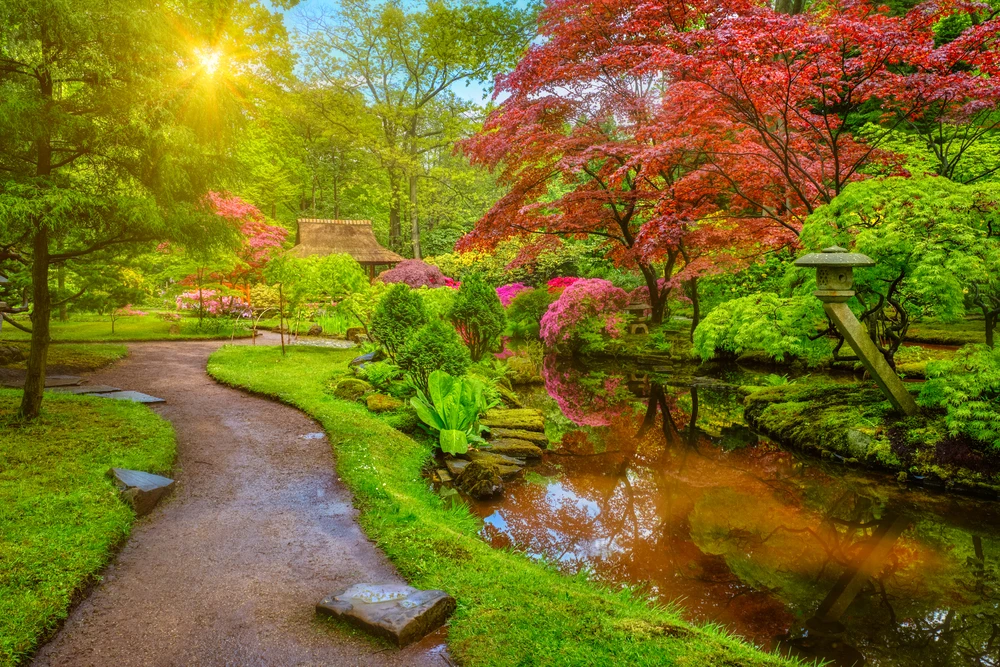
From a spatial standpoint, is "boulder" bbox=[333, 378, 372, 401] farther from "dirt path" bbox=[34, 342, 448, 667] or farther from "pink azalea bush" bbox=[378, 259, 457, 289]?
"pink azalea bush" bbox=[378, 259, 457, 289]

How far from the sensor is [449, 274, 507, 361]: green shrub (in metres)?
9.65

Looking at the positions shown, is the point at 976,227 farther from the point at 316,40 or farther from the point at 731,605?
the point at 316,40

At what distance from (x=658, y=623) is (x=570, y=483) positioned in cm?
303

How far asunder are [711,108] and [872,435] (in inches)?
206

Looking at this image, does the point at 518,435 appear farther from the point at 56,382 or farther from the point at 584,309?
the point at 584,309

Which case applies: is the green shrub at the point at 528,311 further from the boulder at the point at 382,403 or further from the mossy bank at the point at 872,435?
the boulder at the point at 382,403

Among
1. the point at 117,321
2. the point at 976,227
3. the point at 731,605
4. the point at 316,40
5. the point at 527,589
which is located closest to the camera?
the point at 527,589

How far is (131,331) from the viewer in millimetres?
14258

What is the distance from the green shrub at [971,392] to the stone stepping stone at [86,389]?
34.5 feet

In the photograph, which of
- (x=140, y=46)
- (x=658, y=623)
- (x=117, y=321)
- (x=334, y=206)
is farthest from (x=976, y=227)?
(x=334, y=206)

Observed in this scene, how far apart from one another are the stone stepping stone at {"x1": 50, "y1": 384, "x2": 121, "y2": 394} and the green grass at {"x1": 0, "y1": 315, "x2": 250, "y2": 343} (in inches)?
220

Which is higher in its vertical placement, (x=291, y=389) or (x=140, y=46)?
(x=140, y=46)

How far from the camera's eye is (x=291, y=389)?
820 cm

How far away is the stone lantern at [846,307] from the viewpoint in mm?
5387
